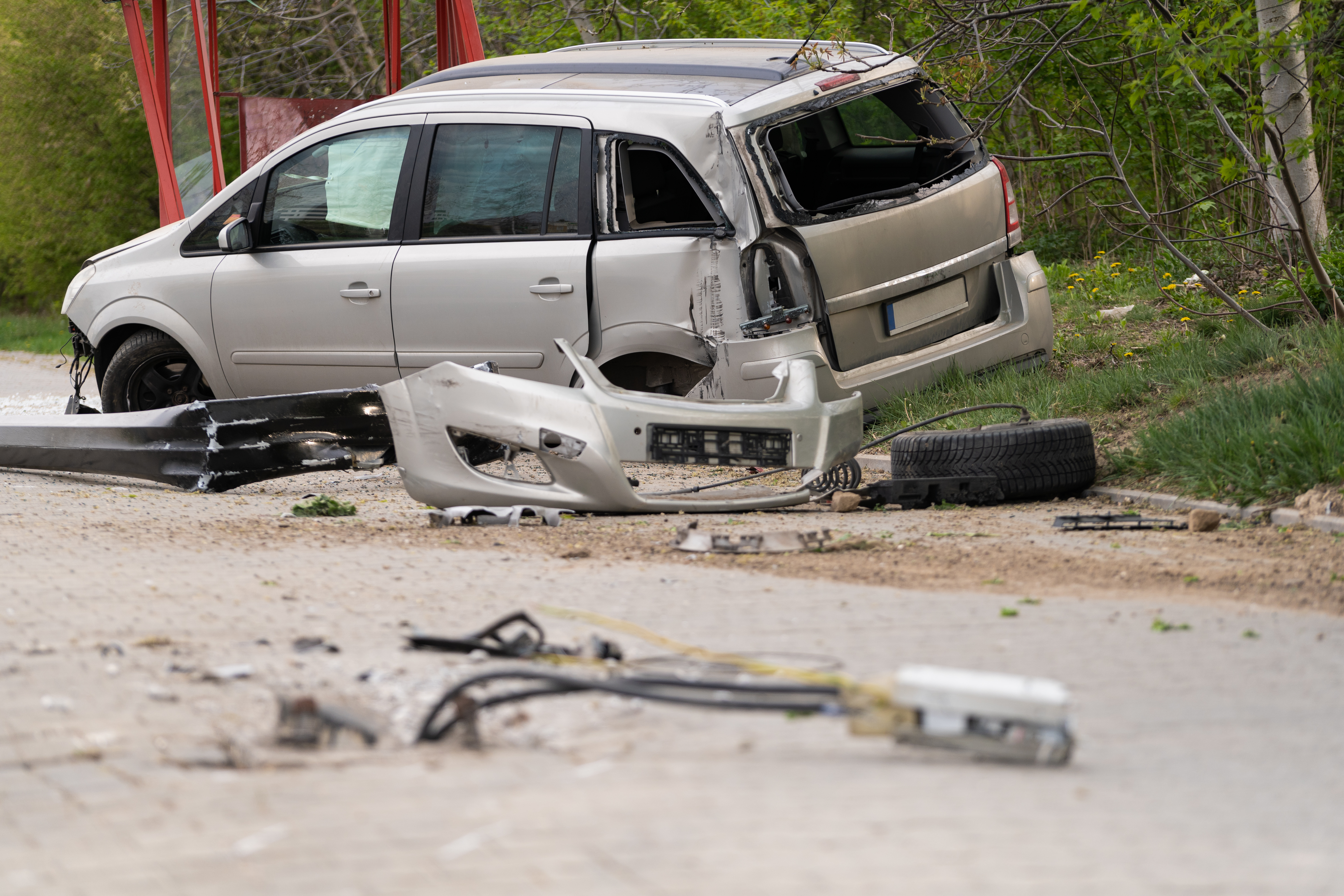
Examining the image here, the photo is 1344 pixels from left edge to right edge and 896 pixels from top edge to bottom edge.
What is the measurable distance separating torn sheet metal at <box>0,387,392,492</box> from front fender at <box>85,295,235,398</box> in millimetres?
616

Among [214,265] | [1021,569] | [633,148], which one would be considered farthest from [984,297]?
[214,265]

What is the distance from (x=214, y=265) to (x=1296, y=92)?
6533mm

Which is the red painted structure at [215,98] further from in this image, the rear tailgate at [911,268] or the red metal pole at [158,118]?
the rear tailgate at [911,268]

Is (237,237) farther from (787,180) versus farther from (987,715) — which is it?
(987,715)

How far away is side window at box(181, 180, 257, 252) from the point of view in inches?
328

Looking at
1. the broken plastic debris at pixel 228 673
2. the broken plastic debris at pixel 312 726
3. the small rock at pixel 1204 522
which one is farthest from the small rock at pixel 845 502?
the broken plastic debris at pixel 312 726

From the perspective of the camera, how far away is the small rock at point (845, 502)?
21.8 ft

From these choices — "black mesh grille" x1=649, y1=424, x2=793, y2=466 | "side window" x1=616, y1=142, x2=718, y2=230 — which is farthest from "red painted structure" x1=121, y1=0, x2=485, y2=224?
"black mesh grille" x1=649, y1=424, x2=793, y2=466

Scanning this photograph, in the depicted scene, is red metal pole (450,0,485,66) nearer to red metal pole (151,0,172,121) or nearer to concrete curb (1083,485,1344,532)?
red metal pole (151,0,172,121)

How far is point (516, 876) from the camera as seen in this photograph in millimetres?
2371

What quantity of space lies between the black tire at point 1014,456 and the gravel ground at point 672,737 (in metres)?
0.98

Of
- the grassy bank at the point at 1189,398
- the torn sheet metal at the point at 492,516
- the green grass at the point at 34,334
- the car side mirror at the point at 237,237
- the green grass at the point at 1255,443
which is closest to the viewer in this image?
the green grass at the point at 1255,443

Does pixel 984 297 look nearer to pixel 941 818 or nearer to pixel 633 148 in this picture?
pixel 633 148

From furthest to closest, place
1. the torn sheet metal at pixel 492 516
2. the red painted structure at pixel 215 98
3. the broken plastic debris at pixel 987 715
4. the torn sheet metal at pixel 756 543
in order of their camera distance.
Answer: the red painted structure at pixel 215 98
the torn sheet metal at pixel 492 516
the torn sheet metal at pixel 756 543
the broken plastic debris at pixel 987 715
